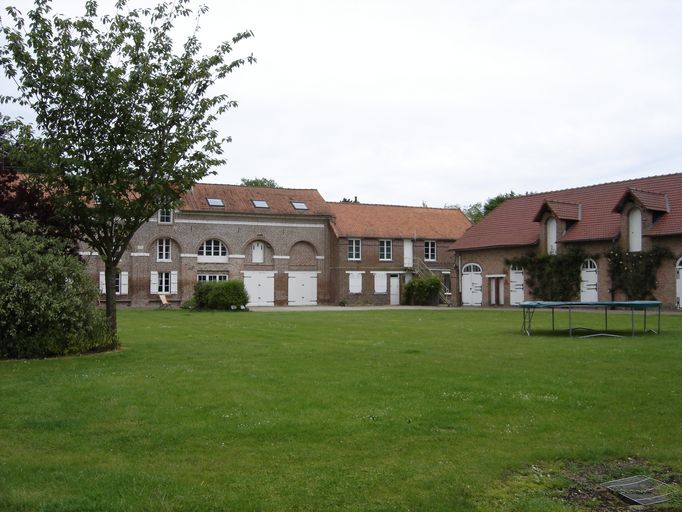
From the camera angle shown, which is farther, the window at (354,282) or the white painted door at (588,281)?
the window at (354,282)

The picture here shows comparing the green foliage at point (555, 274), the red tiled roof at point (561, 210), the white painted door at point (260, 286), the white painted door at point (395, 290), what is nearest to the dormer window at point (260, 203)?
the white painted door at point (260, 286)

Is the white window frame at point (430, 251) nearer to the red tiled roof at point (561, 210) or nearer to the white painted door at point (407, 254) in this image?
the white painted door at point (407, 254)

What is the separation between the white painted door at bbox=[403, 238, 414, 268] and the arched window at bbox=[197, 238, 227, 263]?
1315cm

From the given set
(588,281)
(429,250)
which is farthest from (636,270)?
(429,250)

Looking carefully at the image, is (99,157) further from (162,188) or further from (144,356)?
(144,356)

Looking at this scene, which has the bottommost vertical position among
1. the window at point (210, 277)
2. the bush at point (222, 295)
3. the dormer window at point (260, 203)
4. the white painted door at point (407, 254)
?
the bush at point (222, 295)

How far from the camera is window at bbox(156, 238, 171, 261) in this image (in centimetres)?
4516

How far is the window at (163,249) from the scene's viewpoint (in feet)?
148

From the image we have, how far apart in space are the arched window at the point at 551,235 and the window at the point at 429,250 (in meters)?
12.7

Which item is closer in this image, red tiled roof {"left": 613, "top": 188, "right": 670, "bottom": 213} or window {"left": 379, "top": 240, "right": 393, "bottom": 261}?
red tiled roof {"left": 613, "top": 188, "right": 670, "bottom": 213}

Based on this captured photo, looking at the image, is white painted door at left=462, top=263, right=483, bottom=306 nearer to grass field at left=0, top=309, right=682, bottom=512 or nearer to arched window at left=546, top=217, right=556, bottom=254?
arched window at left=546, top=217, right=556, bottom=254

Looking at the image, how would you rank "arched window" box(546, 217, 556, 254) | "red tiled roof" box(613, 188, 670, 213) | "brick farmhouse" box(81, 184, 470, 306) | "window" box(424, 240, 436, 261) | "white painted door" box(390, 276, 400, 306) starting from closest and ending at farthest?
"red tiled roof" box(613, 188, 670, 213)
"arched window" box(546, 217, 556, 254)
"brick farmhouse" box(81, 184, 470, 306)
"white painted door" box(390, 276, 400, 306)
"window" box(424, 240, 436, 261)

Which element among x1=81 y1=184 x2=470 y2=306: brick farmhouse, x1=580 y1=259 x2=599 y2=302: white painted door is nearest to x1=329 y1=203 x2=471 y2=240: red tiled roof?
x1=81 y1=184 x2=470 y2=306: brick farmhouse

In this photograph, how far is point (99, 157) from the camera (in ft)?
51.0
